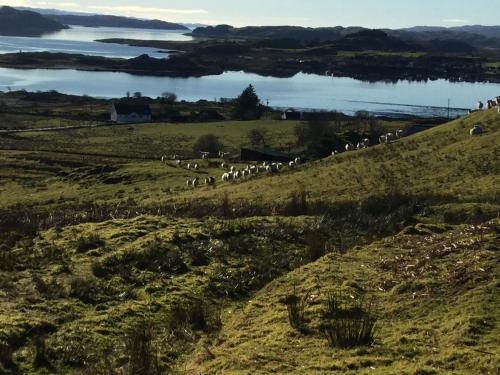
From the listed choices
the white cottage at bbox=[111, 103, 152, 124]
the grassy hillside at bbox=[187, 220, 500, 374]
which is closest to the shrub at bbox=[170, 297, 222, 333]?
the grassy hillside at bbox=[187, 220, 500, 374]

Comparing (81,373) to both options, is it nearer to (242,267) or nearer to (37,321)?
(37,321)

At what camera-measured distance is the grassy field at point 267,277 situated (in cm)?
991

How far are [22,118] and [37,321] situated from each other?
92.2 metres

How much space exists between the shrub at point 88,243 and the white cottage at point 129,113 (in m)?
81.0

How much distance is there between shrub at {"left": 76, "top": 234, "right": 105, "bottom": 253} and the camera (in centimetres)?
1841

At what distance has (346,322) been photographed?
34.8 ft

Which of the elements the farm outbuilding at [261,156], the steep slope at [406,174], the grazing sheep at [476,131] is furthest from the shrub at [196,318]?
the farm outbuilding at [261,156]

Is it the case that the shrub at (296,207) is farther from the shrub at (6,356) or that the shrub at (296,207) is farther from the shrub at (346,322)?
the shrub at (6,356)

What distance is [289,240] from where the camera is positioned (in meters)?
19.0

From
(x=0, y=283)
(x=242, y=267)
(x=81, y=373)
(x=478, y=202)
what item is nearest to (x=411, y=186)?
(x=478, y=202)

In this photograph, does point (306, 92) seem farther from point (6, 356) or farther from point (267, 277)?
point (6, 356)

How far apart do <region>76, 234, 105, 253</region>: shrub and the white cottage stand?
266 ft

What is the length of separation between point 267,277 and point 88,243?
19.9 ft

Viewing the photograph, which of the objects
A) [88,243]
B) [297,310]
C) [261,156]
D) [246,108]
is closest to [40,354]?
[297,310]
